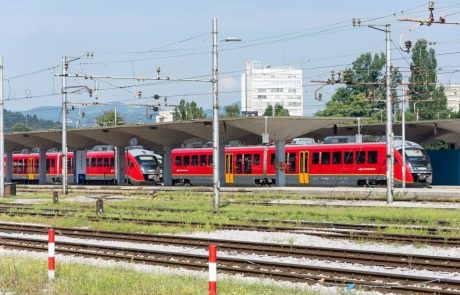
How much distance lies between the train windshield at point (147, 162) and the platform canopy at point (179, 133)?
1000 mm

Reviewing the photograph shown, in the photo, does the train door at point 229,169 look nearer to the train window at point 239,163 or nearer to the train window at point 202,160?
the train window at point 239,163

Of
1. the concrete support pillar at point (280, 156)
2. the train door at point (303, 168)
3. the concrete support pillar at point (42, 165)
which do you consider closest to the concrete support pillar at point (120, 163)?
the concrete support pillar at point (42, 165)

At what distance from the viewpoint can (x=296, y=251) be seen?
61.3 feet

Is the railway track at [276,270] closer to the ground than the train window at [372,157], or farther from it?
closer to the ground

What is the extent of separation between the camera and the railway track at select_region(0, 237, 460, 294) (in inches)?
529

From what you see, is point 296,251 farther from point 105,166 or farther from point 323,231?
point 105,166

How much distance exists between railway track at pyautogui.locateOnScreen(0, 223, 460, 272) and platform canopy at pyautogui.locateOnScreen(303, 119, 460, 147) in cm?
2930

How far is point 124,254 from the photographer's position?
19.3 m

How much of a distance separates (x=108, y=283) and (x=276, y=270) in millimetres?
3638

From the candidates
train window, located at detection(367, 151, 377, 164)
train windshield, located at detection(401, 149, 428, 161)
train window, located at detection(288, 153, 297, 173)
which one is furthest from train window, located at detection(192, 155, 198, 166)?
train windshield, located at detection(401, 149, 428, 161)

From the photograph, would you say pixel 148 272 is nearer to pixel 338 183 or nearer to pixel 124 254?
pixel 124 254

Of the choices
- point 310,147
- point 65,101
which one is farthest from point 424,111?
point 65,101

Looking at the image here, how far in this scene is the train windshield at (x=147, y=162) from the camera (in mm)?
61834

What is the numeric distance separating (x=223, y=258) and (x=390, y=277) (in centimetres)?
428
